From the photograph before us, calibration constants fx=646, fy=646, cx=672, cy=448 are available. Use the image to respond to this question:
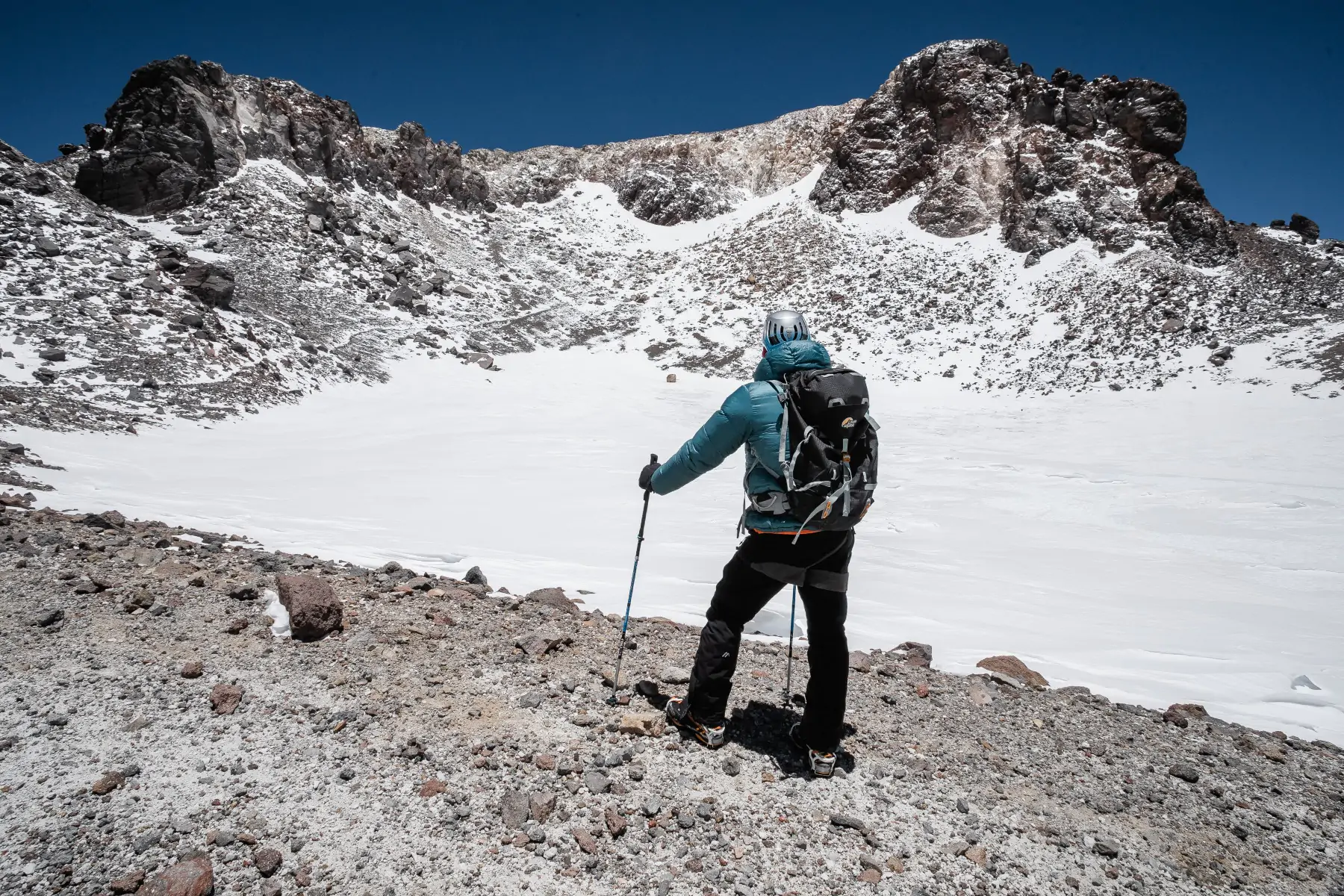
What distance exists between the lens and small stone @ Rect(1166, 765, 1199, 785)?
135 inches

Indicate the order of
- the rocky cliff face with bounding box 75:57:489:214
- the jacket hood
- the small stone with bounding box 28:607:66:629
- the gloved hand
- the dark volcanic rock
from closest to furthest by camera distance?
the jacket hood → the gloved hand → the small stone with bounding box 28:607:66:629 → the rocky cliff face with bounding box 75:57:489:214 → the dark volcanic rock

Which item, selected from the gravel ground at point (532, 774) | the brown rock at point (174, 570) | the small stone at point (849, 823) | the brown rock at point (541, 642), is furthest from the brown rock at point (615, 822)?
the brown rock at point (174, 570)

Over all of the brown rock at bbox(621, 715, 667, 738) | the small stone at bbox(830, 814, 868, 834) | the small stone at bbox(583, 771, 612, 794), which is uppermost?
the brown rock at bbox(621, 715, 667, 738)

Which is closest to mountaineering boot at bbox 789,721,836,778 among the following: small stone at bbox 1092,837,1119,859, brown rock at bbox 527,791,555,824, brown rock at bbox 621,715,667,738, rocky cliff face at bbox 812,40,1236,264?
brown rock at bbox 621,715,667,738

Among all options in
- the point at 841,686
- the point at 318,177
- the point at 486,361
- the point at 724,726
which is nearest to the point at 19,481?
the point at 724,726

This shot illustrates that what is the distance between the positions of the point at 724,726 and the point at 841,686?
2.38ft

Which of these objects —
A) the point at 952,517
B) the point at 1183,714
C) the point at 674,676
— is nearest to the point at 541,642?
the point at 674,676

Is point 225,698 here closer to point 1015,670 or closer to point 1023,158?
point 1015,670

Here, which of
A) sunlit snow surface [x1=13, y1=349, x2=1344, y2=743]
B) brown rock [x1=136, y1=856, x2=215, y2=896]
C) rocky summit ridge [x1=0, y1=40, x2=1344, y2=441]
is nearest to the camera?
brown rock [x1=136, y1=856, x2=215, y2=896]

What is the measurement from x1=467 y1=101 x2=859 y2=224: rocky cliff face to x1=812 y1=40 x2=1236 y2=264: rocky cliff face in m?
6.97

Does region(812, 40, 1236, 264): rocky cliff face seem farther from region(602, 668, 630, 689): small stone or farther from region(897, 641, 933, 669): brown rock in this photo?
region(602, 668, 630, 689): small stone

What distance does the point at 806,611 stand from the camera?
10.7 ft

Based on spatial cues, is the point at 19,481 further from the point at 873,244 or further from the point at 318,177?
the point at 873,244

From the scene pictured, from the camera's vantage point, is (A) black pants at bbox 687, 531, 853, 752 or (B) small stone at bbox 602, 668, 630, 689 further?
(B) small stone at bbox 602, 668, 630, 689
